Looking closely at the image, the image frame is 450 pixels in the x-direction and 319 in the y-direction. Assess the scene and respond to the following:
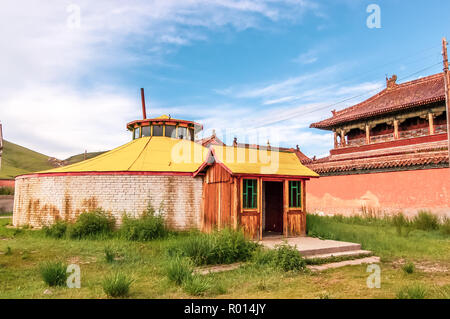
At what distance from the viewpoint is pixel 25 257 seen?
8.84 meters

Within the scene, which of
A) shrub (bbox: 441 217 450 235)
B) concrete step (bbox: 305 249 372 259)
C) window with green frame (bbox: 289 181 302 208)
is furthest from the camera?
shrub (bbox: 441 217 450 235)

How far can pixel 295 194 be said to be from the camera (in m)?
11.2

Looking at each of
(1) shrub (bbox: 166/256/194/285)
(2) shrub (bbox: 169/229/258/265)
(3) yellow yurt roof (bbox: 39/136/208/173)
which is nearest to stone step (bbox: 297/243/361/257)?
(2) shrub (bbox: 169/229/258/265)

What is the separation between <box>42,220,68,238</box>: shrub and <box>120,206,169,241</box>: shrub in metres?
2.21

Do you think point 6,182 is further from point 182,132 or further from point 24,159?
point 24,159

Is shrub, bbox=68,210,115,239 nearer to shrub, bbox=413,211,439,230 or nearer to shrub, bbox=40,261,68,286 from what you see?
shrub, bbox=40,261,68,286

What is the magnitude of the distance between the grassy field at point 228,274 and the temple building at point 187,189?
1997 millimetres

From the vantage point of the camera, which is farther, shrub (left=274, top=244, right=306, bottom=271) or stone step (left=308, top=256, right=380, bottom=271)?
stone step (left=308, top=256, right=380, bottom=271)

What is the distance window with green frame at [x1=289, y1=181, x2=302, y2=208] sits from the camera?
11055mm

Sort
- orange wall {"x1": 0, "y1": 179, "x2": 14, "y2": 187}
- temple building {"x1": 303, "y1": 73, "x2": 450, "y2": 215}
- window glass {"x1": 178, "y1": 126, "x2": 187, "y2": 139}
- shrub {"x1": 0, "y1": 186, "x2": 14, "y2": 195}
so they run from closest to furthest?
temple building {"x1": 303, "y1": 73, "x2": 450, "y2": 215} → window glass {"x1": 178, "y1": 126, "x2": 187, "y2": 139} → shrub {"x1": 0, "y1": 186, "x2": 14, "y2": 195} → orange wall {"x1": 0, "y1": 179, "x2": 14, "y2": 187}

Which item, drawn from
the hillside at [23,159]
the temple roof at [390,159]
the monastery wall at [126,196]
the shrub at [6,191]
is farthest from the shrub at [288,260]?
the hillside at [23,159]

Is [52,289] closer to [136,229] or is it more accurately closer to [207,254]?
[207,254]
